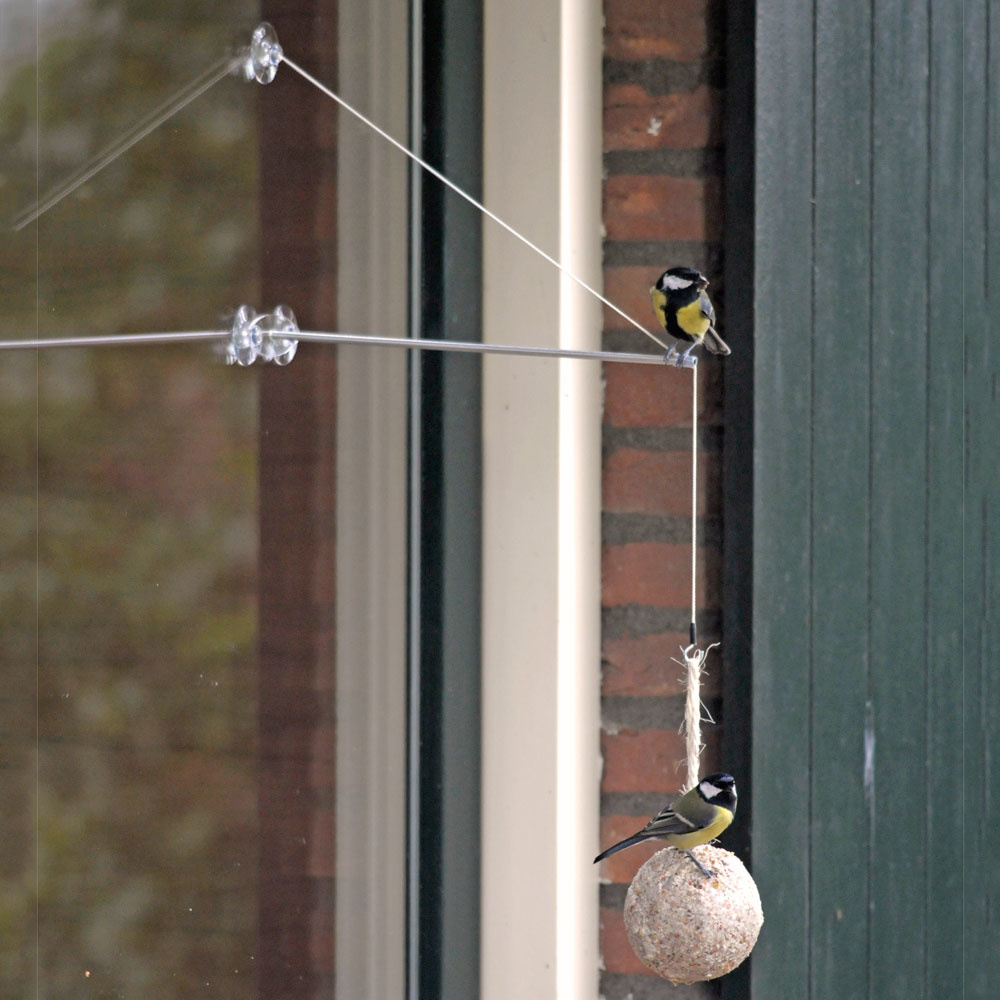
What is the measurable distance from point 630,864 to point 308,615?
67cm

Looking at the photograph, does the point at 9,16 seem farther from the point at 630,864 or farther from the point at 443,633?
the point at 630,864

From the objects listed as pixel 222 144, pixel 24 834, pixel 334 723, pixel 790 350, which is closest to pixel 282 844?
pixel 334 723

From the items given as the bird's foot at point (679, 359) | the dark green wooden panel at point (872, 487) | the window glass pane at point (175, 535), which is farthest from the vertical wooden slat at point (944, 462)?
the window glass pane at point (175, 535)

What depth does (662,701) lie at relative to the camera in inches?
57.3

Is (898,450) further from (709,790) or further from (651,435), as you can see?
(709,790)

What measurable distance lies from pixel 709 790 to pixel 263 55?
0.66m

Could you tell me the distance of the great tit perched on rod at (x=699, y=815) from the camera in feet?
3.16

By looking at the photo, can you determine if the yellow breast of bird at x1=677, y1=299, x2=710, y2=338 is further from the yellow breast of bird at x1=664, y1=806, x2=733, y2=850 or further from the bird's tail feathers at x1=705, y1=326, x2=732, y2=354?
the yellow breast of bird at x1=664, y1=806, x2=733, y2=850

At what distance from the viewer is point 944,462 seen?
4.48 ft

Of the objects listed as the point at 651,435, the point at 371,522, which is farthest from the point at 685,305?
the point at 651,435

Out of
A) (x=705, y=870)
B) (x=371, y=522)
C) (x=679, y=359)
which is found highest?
(x=679, y=359)

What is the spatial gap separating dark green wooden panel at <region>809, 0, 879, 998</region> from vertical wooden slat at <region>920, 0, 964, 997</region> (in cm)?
8

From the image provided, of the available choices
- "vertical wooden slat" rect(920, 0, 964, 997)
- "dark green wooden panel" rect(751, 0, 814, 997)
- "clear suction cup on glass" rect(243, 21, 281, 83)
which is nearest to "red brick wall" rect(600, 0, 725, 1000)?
"dark green wooden panel" rect(751, 0, 814, 997)

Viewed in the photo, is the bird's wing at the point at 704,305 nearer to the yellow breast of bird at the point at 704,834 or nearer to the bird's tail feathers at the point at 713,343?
the bird's tail feathers at the point at 713,343
